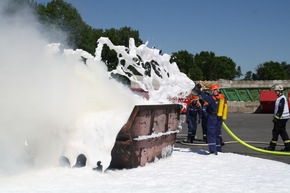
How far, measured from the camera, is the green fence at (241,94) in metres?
30.2

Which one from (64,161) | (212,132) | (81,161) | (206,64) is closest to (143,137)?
(81,161)

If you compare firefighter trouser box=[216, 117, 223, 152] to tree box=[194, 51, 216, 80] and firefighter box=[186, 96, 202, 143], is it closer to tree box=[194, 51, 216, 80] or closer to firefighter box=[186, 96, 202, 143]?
firefighter box=[186, 96, 202, 143]

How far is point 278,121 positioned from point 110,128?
18.8 ft

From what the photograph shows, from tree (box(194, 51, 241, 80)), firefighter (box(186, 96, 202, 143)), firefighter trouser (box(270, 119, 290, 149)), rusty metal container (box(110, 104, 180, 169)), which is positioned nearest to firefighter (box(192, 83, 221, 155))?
rusty metal container (box(110, 104, 180, 169))

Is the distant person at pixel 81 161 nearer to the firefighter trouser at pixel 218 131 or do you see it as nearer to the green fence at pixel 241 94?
the firefighter trouser at pixel 218 131

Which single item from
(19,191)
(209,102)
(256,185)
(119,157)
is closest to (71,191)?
(19,191)

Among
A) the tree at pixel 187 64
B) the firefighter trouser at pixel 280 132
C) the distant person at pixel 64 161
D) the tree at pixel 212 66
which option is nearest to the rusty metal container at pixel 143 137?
the distant person at pixel 64 161

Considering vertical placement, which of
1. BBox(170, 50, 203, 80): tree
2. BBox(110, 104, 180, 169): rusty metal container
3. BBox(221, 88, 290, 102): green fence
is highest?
BBox(170, 50, 203, 80): tree

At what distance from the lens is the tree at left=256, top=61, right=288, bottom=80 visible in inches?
3403

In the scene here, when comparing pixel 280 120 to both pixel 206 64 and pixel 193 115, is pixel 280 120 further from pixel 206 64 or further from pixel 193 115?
pixel 206 64

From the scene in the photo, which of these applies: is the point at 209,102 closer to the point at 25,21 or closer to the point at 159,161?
the point at 159,161

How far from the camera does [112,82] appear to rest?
8.11 meters

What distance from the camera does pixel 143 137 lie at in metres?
7.38

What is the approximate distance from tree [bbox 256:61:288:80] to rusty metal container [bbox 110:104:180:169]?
80.6 meters
